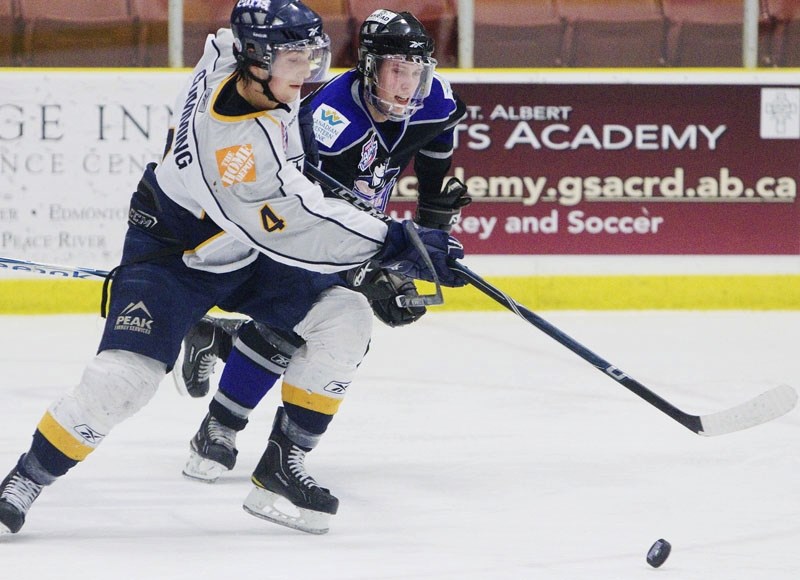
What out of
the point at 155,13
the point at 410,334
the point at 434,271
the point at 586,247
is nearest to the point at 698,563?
the point at 434,271

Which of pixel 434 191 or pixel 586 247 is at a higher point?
pixel 434 191

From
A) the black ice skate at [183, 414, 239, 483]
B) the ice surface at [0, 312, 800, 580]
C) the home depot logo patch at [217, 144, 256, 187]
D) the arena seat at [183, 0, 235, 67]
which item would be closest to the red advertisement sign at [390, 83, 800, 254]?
the ice surface at [0, 312, 800, 580]

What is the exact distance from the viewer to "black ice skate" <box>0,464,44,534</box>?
2467 mm

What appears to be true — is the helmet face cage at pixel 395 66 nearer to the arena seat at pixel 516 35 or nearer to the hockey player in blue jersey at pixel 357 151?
the hockey player in blue jersey at pixel 357 151

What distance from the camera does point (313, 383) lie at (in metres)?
2.69

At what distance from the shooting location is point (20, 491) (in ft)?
8.21

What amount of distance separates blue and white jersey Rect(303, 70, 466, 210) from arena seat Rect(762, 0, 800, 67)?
8.81ft

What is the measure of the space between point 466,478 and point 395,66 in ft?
2.90

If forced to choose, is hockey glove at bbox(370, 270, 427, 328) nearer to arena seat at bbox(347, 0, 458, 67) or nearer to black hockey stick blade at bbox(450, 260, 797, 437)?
black hockey stick blade at bbox(450, 260, 797, 437)

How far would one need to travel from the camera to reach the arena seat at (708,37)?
5.61m

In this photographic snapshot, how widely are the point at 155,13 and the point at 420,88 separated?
273 cm

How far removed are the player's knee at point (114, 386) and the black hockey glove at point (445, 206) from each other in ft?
3.27

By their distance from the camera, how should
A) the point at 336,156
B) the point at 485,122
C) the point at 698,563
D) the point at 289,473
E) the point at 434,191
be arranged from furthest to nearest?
the point at 485,122 → the point at 434,191 → the point at 336,156 → the point at 289,473 → the point at 698,563

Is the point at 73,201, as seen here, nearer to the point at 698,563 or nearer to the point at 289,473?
the point at 289,473
